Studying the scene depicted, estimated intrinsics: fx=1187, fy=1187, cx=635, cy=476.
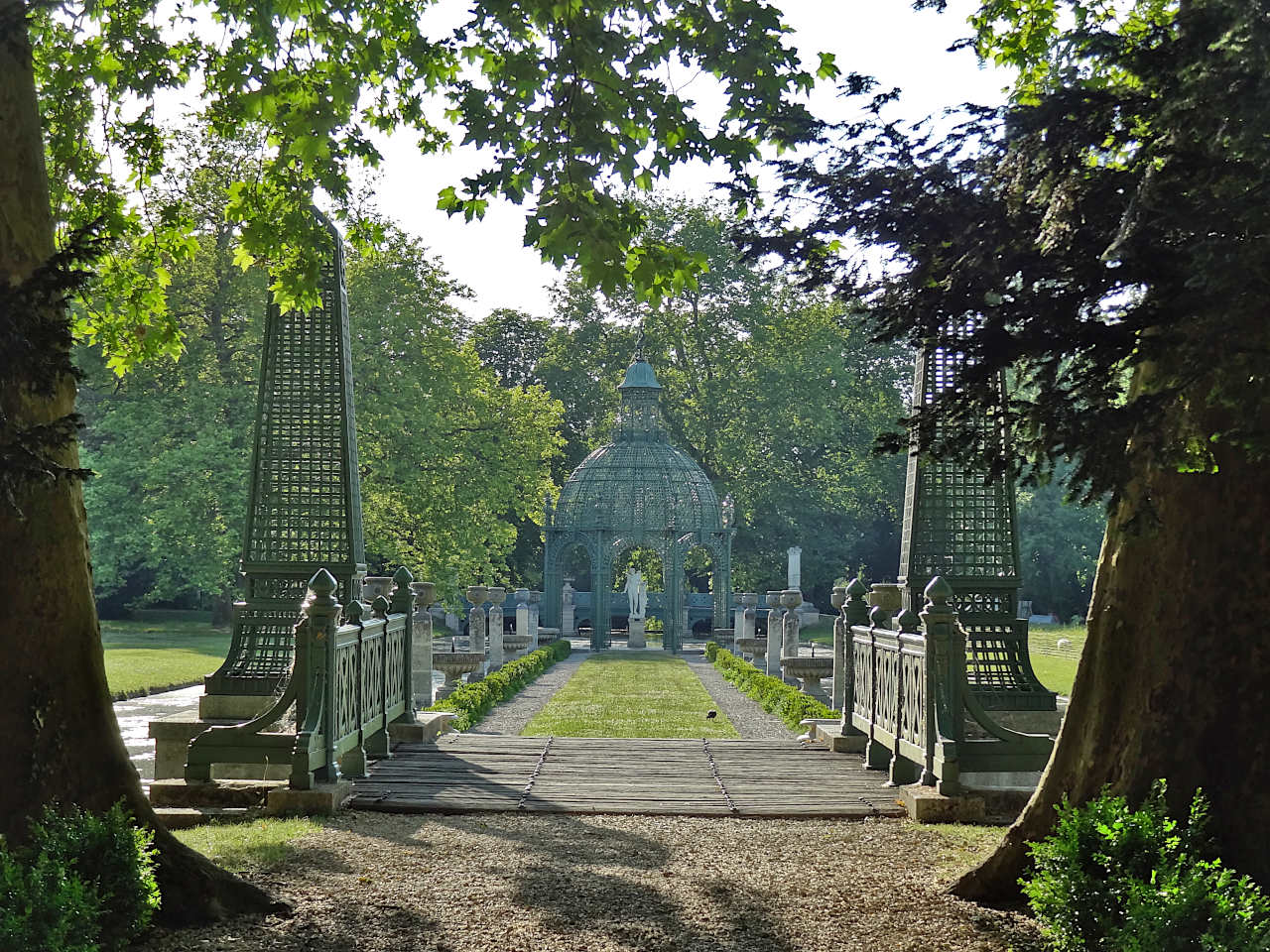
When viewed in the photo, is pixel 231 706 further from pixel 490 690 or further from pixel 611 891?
pixel 490 690

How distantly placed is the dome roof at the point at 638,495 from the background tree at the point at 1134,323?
2592cm

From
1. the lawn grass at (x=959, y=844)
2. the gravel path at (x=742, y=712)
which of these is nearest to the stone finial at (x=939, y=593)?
the lawn grass at (x=959, y=844)

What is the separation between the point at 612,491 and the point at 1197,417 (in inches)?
1073

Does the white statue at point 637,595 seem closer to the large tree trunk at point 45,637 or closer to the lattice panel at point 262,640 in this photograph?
the lattice panel at point 262,640

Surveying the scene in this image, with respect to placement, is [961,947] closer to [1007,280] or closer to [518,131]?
[1007,280]

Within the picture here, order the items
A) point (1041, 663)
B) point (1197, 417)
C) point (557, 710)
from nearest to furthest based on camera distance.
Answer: point (1197, 417), point (557, 710), point (1041, 663)

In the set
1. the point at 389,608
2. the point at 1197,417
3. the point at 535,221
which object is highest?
the point at 535,221

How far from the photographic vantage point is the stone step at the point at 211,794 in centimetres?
769

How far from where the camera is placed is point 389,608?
10.7m

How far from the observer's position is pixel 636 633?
30.8m

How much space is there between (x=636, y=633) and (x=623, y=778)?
21.7 m

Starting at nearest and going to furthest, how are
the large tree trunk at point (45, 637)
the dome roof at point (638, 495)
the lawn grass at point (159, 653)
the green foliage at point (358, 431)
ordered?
the large tree trunk at point (45, 637) → the lawn grass at point (159, 653) → the green foliage at point (358, 431) → the dome roof at point (638, 495)

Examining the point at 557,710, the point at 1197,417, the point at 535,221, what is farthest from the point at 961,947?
the point at 557,710

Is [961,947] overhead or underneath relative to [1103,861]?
underneath
